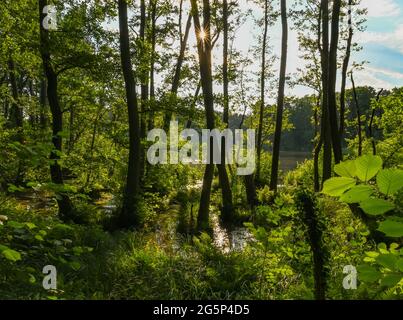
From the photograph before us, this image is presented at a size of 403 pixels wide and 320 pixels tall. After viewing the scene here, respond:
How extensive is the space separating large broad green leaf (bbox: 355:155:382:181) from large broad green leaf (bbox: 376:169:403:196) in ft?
0.05

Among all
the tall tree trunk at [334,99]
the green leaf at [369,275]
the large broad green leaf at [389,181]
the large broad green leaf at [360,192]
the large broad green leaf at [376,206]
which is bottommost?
the green leaf at [369,275]

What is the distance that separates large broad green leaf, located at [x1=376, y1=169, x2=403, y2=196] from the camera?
95 cm

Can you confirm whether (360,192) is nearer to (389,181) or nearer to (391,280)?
(389,181)

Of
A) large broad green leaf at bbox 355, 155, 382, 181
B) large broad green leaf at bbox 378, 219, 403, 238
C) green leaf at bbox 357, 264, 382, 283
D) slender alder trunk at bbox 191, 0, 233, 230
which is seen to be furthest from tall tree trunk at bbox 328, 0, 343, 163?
large broad green leaf at bbox 355, 155, 382, 181

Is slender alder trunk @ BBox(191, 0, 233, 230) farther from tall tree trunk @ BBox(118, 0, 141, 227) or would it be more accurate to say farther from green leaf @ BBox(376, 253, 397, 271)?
green leaf @ BBox(376, 253, 397, 271)

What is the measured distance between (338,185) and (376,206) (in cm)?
12

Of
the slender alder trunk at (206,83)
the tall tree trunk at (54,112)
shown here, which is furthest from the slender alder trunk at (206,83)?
the tall tree trunk at (54,112)

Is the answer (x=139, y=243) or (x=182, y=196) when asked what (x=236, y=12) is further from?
(x=139, y=243)

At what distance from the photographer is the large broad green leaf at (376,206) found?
1027mm

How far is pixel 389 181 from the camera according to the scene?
0.96 metres

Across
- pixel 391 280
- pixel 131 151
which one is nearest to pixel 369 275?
pixel 391 280

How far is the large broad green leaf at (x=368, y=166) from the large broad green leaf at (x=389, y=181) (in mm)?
16

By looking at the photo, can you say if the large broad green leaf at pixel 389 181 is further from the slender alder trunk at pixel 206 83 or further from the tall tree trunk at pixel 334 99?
the slender alder trunk at pixel 206 83

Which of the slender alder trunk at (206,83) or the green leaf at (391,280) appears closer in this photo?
the green leaf at (391,280)
